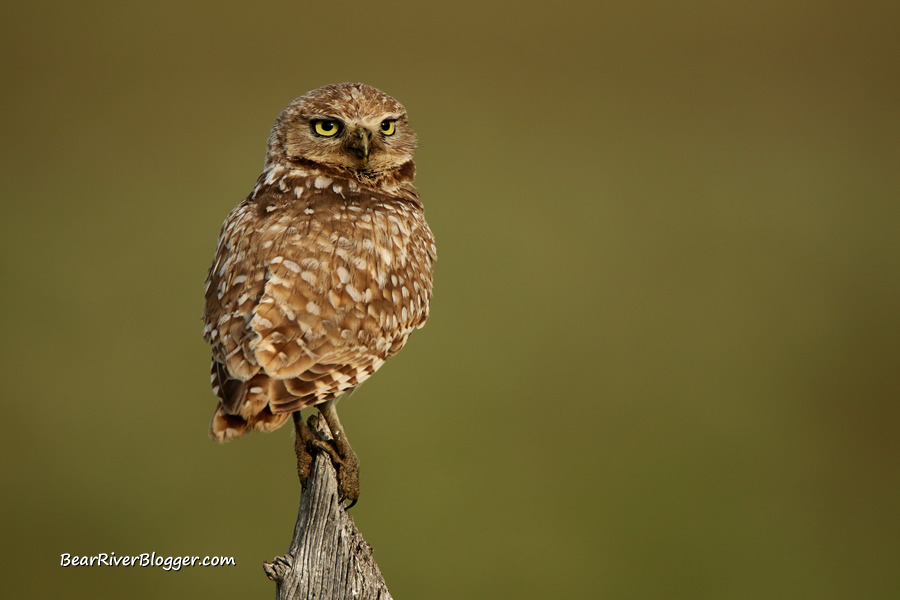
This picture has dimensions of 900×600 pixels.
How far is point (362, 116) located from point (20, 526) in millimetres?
5107

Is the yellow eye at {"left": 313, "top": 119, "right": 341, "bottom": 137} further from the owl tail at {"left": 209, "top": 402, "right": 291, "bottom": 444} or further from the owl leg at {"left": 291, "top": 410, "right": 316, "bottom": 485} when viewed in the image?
the owl tail at {"left": 209, "top": 402, "right": 291, "bottom": 444}

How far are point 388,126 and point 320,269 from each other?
899 mm

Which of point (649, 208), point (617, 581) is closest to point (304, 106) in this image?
point (617, 581)

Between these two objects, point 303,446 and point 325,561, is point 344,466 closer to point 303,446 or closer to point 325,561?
point 303,446

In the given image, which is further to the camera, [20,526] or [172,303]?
[172,303]

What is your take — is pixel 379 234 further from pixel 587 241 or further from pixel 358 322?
pixel 587 241

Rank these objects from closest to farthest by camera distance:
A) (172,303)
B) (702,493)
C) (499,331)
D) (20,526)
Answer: (20,526)
(702,493)
(172,303)
(499,331)

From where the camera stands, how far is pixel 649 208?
10742 millimetres

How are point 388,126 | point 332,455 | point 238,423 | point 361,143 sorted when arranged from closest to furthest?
1. point 238,423
2. point 332,455
3. point 361,143
4. point 388,126

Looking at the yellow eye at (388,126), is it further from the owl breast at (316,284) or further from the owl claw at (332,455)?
the owl claw at (332,455)

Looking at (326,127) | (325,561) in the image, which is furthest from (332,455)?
(326,127)

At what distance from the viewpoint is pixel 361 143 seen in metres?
3.44

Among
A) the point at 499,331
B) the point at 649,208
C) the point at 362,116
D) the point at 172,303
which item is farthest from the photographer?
the point at 649,208

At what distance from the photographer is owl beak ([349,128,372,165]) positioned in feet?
11.2
